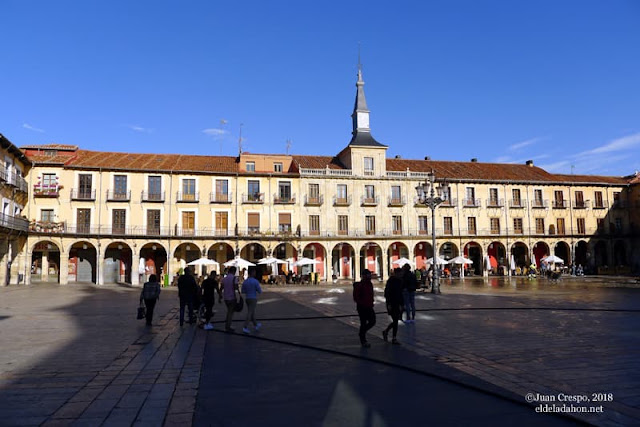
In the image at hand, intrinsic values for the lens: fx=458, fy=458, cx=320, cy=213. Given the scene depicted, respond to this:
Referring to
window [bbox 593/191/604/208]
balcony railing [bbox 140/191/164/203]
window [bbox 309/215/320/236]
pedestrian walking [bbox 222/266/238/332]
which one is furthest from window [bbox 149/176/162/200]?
window [bbox 593/191/604/208]

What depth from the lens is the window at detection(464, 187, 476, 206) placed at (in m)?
43.3

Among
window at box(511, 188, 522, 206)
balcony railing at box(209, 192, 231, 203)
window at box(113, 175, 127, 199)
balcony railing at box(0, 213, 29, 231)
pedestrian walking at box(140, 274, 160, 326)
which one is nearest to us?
pedestrian walking at box(140, 274, 160, 326)

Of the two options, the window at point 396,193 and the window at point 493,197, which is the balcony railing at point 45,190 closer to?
the window at point 396,193

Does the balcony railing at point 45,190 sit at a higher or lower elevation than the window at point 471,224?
higher

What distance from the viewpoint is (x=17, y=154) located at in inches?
1287

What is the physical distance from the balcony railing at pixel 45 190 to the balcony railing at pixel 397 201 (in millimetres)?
27380

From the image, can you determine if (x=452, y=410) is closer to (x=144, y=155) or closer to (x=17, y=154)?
(x=17, y=154)

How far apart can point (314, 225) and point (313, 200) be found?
2184 mm

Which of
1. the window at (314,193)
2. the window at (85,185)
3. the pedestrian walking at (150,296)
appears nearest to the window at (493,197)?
the window at (314,193)

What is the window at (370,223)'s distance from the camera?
135ft

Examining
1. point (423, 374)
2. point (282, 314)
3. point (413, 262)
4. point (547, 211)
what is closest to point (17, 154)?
point (282, 314)

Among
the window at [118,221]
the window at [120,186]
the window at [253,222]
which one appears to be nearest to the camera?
the window at [118,221]

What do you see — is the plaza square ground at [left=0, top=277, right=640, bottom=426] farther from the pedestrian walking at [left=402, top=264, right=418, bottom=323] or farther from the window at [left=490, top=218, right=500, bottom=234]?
the window at [left=490, top=218, right=500, bottom=234]

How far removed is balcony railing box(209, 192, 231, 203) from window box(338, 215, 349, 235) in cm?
979
